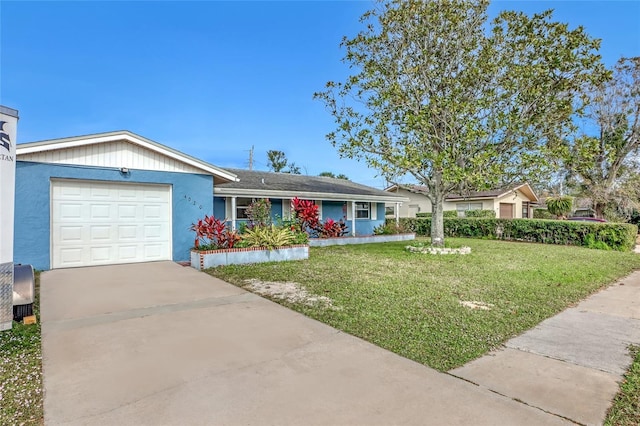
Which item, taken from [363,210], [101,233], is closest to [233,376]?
[101,233]

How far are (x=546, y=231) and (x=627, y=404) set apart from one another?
655 inches

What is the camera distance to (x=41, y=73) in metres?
12.0

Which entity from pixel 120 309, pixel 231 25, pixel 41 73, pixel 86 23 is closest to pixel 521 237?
pixel 231 25

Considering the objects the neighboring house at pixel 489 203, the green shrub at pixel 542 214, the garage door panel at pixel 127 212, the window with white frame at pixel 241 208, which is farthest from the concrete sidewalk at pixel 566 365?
the green shrub at pixel 542 214

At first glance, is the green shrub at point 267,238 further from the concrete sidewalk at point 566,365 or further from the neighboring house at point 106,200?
the concrete sidewalk at point 566,365

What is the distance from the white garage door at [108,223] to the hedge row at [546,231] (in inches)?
627

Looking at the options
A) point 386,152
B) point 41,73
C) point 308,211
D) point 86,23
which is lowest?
point 308,211

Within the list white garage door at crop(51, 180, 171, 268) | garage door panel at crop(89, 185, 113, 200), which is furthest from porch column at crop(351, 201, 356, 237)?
garage door panel at crop(89, 185, 113, 200)

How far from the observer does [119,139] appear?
8.94m

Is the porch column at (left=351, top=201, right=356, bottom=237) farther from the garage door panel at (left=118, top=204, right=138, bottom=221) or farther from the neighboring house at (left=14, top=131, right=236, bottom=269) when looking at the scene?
the garage door panel at (left=118, top=204, right=138, bottom=221)

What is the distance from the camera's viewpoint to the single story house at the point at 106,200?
Result: 8055 mm

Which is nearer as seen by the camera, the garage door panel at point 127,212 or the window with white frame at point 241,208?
the garage door panel at point 127,212

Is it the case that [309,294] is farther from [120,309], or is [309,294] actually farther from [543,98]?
[543,98]

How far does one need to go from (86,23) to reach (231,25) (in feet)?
14.8
